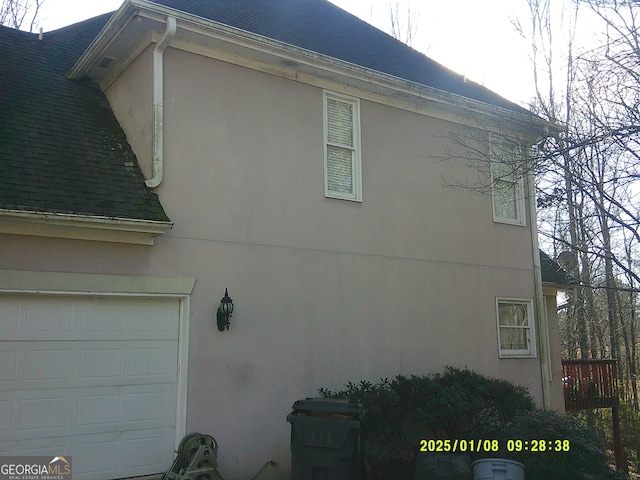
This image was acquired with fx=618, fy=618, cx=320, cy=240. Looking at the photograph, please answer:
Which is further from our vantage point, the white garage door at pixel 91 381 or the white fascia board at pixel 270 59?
the white fascia board at pixel 270 59

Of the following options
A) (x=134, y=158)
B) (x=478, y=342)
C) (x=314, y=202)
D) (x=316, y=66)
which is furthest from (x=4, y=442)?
(x=478, y=342)

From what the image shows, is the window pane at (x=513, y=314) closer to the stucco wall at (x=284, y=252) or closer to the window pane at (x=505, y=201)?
the stucco wall at (x=284, y=252)

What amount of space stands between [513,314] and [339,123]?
5109mm

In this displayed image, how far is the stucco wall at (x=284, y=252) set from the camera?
7945 mm

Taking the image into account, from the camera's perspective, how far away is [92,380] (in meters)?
7.23

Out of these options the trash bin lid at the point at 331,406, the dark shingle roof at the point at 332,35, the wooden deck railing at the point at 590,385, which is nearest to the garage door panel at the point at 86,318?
the trash bin lid at the point at 331,406

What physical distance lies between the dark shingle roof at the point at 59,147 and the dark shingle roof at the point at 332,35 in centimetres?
195

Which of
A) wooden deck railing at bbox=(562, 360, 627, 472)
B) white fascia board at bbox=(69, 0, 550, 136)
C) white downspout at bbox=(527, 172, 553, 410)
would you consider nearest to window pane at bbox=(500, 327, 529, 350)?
white downspout at bbox=(527, 172, 553, 410)

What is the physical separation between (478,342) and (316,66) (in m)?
5.55

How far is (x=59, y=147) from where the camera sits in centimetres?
781

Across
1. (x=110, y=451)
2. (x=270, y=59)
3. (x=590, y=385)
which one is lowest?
(x=110, y=451)

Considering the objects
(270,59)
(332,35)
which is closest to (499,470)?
(270,59)

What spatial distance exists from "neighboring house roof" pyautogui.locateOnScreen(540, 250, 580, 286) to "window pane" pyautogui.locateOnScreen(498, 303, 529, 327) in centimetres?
172

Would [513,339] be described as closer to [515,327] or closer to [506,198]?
[515,327]
